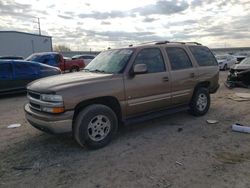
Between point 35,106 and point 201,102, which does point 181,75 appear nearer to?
point 201,102

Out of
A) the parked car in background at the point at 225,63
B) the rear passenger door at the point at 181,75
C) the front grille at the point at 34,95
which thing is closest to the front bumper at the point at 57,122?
the front grille at the point at 34,95

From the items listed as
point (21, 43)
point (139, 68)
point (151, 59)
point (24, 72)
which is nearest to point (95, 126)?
point (139, 68)

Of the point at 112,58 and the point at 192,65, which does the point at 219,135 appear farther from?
the point at 112,58

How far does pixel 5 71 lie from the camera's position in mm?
10578

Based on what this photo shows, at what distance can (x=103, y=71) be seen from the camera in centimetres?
555

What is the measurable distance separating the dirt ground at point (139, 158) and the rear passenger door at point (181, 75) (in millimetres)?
669

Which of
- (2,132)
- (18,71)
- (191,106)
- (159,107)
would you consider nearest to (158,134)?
(159,107)

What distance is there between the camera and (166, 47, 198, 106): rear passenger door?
20.3 ft

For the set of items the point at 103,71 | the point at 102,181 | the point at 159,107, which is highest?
the point at 103,71

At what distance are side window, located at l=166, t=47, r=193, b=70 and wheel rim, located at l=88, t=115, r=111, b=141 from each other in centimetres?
218

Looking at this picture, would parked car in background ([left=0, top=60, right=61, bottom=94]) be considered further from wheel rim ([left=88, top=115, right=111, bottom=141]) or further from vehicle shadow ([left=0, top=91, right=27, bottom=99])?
wheel rim ([left=88, top=115, right=111, bottom=141])

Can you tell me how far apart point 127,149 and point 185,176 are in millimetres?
1365

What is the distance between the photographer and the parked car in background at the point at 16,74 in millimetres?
10505

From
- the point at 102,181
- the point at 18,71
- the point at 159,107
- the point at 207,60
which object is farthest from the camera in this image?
the point at 18,71
